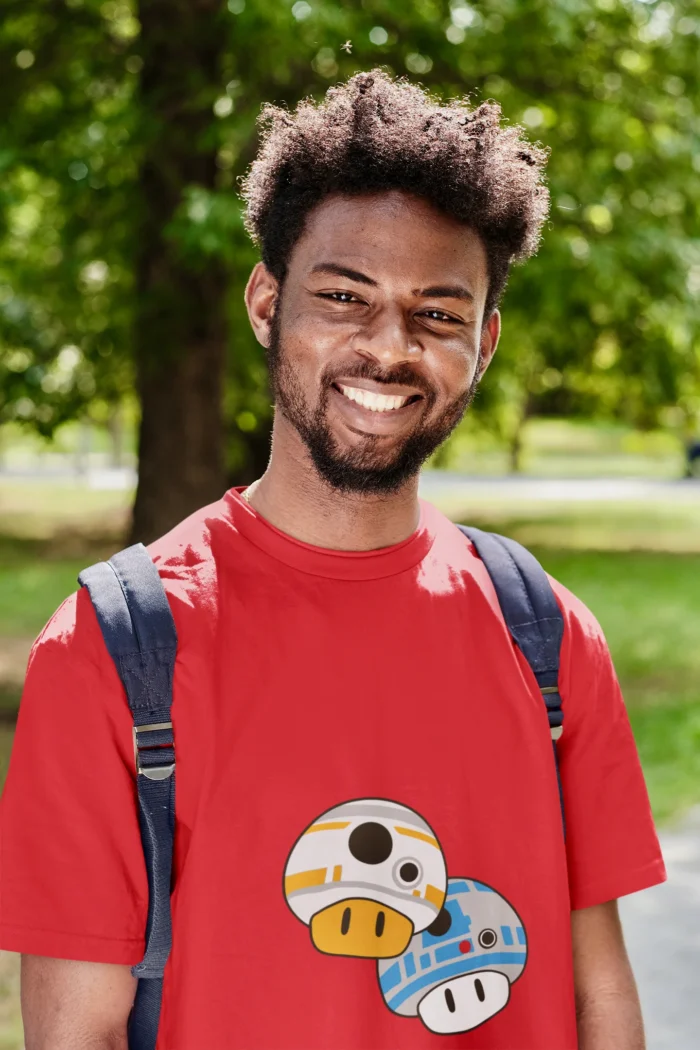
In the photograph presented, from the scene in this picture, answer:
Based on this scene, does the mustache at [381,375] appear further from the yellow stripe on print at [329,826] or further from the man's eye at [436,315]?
the yellow stripe on print at [329,826]

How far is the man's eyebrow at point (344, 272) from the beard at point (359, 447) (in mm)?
127

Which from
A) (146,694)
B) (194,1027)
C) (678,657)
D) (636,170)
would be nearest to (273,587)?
(146,694)

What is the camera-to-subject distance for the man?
167 cm

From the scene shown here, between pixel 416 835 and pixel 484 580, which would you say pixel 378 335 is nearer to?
pixel 484 580

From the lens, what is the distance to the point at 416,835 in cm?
174

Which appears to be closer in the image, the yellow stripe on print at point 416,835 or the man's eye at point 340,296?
the yellow stripe on print at point 416,835

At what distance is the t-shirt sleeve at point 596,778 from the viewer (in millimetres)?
1906

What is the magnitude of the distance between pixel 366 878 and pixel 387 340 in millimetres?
751

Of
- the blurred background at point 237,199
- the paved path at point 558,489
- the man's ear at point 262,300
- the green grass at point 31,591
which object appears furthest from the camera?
the paved path at point 558,489

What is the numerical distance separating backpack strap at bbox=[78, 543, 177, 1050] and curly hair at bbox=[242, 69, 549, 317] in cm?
62

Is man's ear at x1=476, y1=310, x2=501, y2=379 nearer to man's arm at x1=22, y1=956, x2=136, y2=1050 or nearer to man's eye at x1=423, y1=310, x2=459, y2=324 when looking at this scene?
man's eye at x1=423, y1=310, x2=459, y2=324

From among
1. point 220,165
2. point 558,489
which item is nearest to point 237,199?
point 220,165

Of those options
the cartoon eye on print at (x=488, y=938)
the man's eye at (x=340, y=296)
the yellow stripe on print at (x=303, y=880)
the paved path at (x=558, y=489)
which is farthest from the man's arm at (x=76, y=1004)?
the paved path at (x=558, y=489)

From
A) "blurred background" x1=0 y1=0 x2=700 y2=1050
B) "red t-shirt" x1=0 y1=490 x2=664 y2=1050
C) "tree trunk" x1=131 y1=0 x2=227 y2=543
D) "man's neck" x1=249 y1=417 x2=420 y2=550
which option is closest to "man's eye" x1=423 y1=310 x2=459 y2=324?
"man's neck" x1=249 y1=417 x2=420 y2=550
